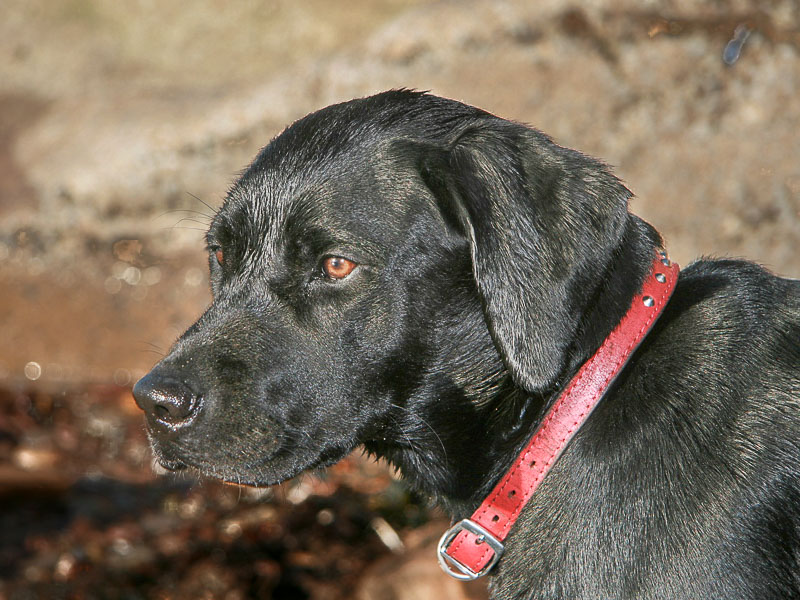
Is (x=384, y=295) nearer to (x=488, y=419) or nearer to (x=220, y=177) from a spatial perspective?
(x=488, y=419)

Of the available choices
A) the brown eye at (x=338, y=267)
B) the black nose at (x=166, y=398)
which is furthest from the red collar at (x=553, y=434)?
the black nose at (x=166, y=398)

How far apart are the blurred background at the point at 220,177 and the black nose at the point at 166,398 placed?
130 cm

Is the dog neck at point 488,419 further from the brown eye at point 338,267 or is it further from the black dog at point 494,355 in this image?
the brown eye at point 338,267

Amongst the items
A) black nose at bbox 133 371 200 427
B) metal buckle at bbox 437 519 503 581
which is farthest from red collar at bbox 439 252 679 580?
black nose at bbox 133 371 200 427

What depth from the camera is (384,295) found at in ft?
8.37

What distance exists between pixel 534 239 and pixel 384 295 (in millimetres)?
465

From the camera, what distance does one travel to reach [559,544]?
7.77ft

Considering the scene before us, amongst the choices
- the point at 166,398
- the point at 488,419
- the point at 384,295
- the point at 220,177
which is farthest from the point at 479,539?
the point at 220,177

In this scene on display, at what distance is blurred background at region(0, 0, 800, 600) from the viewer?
4504 millimetres

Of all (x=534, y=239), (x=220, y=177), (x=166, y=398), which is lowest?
(x=220, y=177)

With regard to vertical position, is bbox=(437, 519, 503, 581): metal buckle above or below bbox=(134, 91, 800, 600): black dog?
below

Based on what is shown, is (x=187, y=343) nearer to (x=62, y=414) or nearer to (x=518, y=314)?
(x=518, y=314)

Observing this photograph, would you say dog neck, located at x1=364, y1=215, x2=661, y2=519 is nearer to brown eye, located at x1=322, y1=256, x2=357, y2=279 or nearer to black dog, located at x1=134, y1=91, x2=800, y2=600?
black dog, located at x1=134, y1=91, x2=800, y2=600

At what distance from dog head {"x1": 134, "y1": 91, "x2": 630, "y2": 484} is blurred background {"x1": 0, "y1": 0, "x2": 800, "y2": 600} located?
39.5 inches
